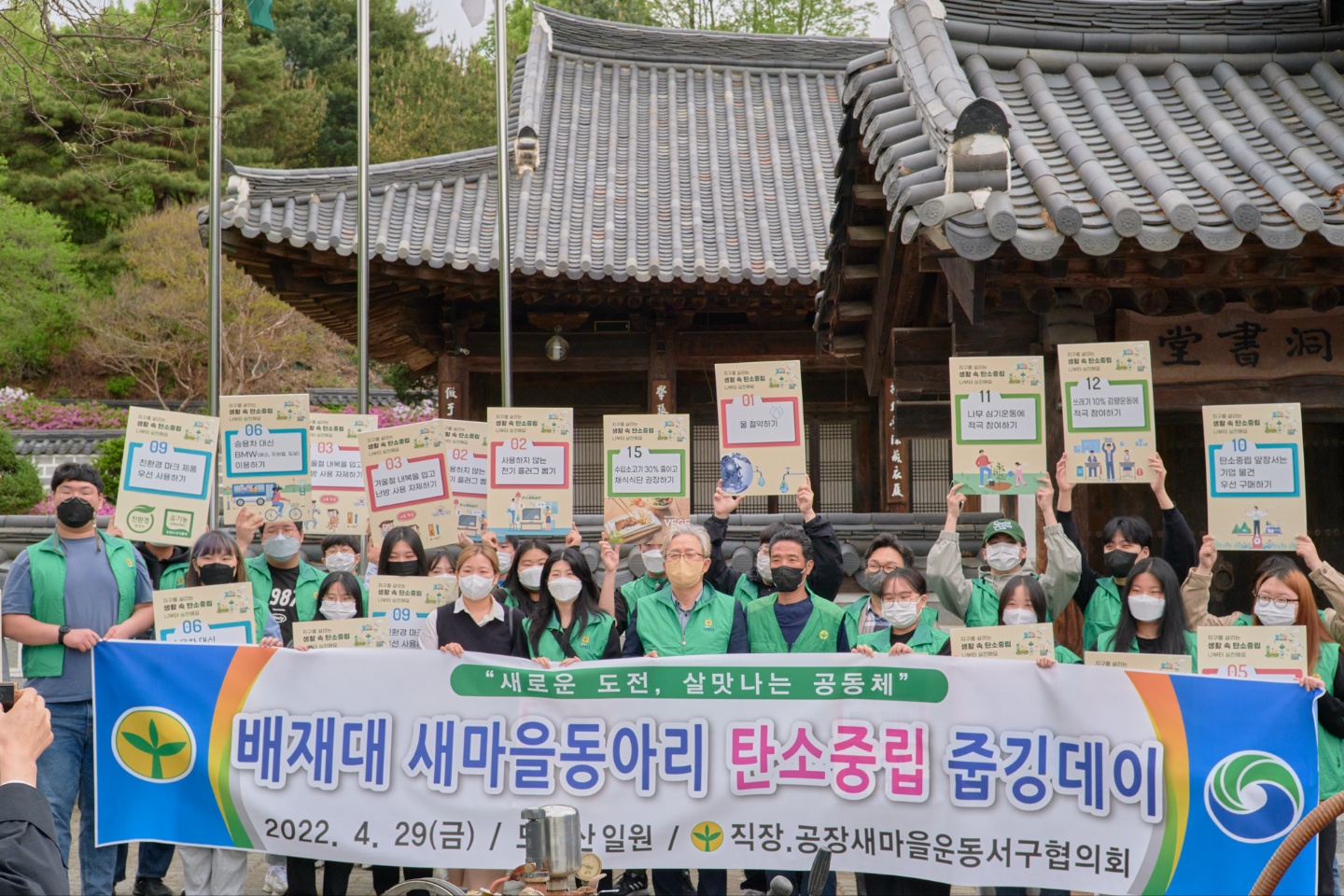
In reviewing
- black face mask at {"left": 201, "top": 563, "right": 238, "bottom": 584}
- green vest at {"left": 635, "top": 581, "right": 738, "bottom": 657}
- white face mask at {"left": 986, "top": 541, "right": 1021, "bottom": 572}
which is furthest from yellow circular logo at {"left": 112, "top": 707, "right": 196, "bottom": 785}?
white face mask at {"left": 986, "top": 541, "right": 1021, "bottom": 572}

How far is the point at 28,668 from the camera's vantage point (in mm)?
5777

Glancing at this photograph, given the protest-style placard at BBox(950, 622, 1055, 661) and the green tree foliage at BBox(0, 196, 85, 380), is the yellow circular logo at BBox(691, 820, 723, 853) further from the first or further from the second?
the green tree foliage at BBox(0, 196, 85, 380)

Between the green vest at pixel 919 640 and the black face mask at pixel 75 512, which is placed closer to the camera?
the green vest at pixel 919 640

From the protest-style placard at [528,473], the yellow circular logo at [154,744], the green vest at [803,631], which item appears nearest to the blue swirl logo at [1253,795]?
the green vest at [803,631]

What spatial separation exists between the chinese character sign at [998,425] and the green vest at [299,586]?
3115 millimetres

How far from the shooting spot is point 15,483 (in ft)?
56.8

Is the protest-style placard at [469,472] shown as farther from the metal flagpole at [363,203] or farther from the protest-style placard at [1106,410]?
the protest-style placard at [1106,410]

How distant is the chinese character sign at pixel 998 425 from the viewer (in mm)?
5855

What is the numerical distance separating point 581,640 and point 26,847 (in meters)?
3.28

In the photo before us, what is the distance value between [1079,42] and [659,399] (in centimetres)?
504

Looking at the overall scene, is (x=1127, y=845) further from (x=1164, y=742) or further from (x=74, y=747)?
(x=74, y=747)

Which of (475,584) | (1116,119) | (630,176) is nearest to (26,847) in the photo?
(475,584)

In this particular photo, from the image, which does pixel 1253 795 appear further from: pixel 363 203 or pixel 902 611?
pixel 363 203

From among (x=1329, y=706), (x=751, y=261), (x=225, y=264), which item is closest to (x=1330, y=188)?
(x=1329, y=706)
